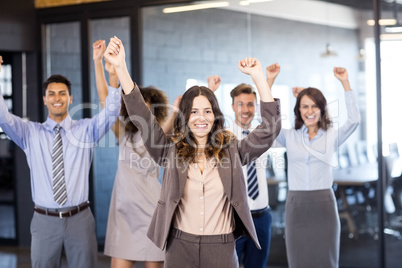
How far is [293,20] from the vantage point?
479 centimetres

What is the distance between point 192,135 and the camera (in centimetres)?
276

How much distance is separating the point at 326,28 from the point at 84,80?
2.35m

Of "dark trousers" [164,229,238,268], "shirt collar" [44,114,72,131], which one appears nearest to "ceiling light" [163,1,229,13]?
"shirt collar" [44,114,72,131]

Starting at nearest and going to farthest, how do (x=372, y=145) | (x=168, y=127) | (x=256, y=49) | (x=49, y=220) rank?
(x=49, y=220), (x=168, y=127), (x=372, y=145), (x=256, y=49)

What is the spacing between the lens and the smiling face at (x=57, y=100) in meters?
3.64

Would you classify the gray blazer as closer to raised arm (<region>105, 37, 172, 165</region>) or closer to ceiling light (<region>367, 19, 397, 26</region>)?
raised arm (<region>105, 37, 172, 165</region>)

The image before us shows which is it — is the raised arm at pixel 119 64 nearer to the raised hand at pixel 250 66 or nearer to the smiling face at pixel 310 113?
the raised hand at pixel 250 66

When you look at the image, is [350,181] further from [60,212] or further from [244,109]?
[60,212]

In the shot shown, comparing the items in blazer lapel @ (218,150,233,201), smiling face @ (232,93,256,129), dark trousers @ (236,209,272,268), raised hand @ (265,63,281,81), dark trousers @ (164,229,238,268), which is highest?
raised hand @ (265,63,281,81)

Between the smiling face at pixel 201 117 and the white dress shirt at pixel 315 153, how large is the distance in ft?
3.90

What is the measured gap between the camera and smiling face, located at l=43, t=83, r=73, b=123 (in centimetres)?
364

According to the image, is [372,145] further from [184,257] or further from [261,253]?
[184,257]

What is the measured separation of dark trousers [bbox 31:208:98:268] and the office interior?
1.80 metres

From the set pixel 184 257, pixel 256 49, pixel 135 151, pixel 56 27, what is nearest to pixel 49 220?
pixel 135 151
